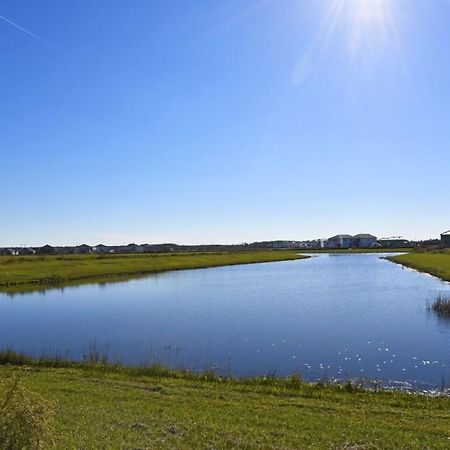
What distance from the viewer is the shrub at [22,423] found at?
5172 mm

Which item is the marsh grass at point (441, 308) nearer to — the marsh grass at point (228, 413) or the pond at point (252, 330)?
the pond at point (252, 330)

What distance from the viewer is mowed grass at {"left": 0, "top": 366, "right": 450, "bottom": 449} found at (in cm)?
856

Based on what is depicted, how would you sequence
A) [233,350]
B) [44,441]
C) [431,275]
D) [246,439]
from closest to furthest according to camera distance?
[44,441] → [246,439] → [233,350] → [431,275]

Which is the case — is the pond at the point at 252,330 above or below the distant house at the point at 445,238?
below

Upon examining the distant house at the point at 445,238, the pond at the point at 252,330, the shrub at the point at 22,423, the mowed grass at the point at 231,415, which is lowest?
the pond at the point at 252,330

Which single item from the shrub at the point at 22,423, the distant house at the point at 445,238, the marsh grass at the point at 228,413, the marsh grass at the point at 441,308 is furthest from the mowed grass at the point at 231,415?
the distant house at the point at 445,238

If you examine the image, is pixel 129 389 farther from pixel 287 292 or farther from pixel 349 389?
pixel 287 292

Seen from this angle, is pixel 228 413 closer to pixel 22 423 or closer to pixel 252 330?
pixel 22 423

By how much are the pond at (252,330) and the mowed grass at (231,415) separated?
3624mm

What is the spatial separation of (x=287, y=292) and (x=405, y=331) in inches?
727

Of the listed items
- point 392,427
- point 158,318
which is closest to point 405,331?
point 158,318

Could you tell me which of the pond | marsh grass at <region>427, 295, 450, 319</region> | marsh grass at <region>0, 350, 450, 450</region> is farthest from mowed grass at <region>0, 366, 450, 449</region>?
marsh grass at <region>427, 295, 450, 319</region>

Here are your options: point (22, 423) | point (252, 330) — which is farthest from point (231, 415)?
point (252, 330)

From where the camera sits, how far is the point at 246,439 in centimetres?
861
